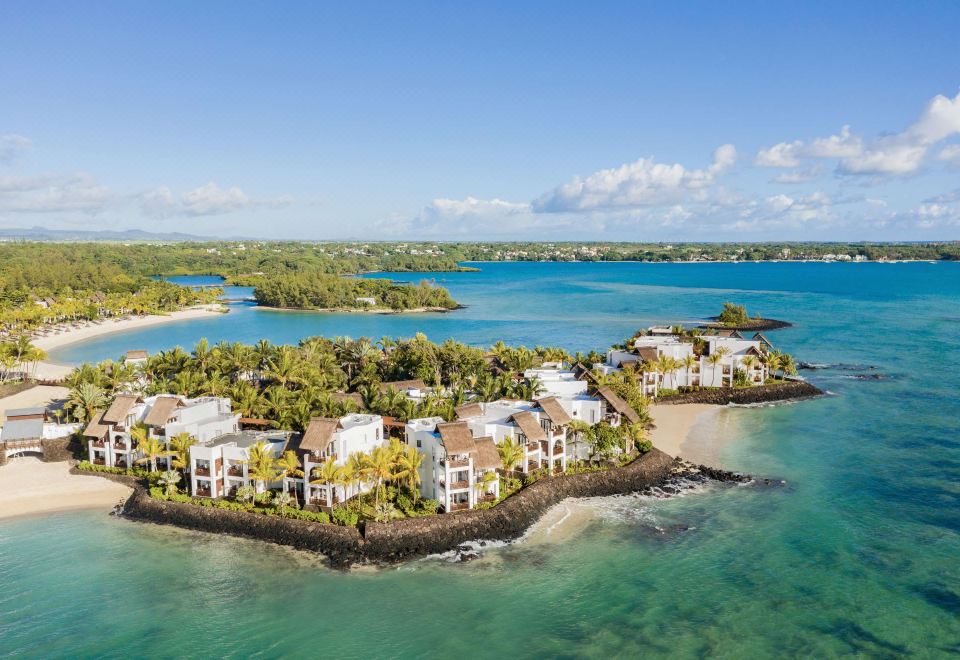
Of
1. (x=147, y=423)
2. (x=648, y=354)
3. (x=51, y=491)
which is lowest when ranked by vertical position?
(x=51, y=491)

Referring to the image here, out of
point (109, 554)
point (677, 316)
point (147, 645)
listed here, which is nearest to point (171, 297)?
point (677, 316)

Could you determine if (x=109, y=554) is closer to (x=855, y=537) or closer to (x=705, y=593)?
(x=705, y=593)

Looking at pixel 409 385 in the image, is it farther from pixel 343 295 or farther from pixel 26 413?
pixel 343 295

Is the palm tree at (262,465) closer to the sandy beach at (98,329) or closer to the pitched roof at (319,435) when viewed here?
the pitched roof at (319,435)

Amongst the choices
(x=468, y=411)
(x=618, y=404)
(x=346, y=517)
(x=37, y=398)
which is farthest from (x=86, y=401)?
(x=618, y=404)

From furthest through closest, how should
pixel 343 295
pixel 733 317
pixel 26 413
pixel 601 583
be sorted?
pixel 343 295 < pixel 733 317 < pixel 26 413 < pixel 601 583

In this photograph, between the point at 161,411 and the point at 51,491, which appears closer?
the point at 51,491

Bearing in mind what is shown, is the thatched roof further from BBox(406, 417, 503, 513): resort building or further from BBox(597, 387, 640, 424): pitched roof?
BBox(597, 387, 640, 424): pitched roof
